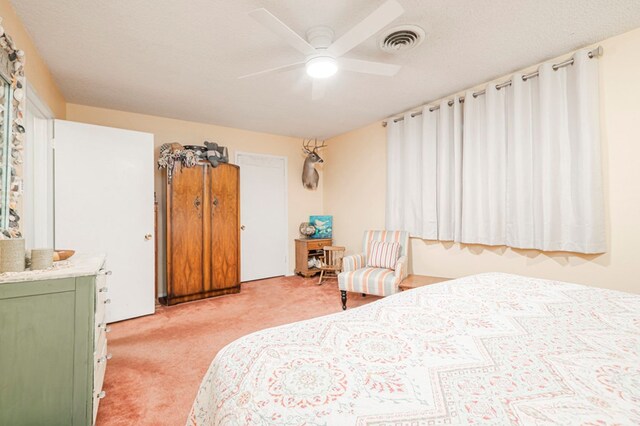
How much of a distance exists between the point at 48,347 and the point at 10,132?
1.22 metres

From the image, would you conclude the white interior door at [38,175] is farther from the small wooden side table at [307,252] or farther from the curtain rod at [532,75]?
the curtain rod at [532,75]

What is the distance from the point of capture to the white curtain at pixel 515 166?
228 cm

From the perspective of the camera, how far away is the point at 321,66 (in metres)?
2.14

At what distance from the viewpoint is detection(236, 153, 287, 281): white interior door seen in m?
4.60

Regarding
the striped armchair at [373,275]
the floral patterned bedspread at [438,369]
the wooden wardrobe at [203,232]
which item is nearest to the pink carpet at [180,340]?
the wooden wardrobe at [203,232]

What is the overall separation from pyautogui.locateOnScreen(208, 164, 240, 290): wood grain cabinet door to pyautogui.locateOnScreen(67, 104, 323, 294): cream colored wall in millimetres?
635

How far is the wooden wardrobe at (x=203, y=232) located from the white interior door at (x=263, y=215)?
1.90 feet

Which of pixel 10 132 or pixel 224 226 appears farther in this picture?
pixel 224 226

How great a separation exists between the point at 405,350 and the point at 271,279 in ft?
13.4

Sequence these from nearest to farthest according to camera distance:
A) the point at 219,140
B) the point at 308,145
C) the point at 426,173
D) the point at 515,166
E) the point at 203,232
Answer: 1. the point at 515,166
2. the point at 426,173
3. the point at 203,232
4. the point at 219,140
5. the point at 308,145

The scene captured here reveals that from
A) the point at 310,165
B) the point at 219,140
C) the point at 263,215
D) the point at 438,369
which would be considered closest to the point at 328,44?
the point at 438,369

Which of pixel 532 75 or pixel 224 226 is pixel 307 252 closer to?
pixel 224 226

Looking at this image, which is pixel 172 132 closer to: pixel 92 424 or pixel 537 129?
pixel 92 424

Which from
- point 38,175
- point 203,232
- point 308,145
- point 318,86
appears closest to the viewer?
point 318,86
